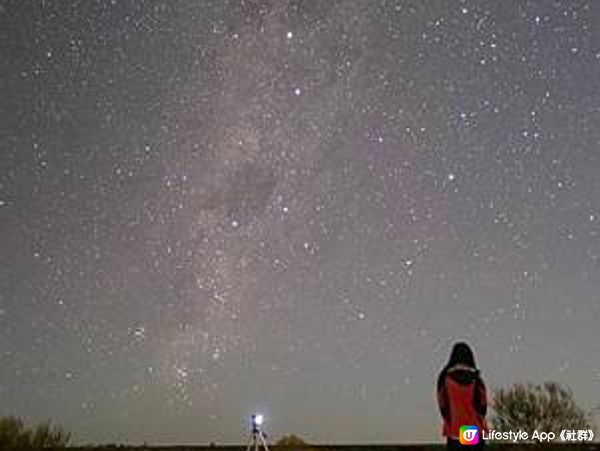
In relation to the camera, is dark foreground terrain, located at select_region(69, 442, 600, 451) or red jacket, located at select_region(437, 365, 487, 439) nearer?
red jacket, located at select_region(437, 365, 487, 439)

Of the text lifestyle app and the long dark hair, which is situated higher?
the long dark hair

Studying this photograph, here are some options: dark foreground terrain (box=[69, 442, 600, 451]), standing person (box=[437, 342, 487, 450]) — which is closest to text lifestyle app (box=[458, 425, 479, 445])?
standing person (box=[437, 342, 487, 450])

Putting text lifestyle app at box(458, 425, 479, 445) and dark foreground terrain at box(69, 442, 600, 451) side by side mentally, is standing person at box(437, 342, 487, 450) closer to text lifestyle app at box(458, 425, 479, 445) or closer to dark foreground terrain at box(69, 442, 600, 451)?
text lifestyle app at box(458, 425, 479, 445)

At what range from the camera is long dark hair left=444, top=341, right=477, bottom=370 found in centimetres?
809

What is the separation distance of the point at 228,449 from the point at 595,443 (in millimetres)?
8309

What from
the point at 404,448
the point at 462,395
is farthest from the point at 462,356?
the point at 404,448

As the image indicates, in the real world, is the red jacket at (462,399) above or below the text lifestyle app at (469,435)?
above

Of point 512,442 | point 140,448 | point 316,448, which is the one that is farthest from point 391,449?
point 140,448

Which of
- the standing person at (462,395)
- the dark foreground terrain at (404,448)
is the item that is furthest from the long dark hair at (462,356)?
the dark foreground terrain at (404,448)

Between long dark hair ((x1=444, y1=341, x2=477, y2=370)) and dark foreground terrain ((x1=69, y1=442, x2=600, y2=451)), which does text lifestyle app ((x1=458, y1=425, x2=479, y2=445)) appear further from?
dark foreground terrain ((x1=69, y1=442, x2=600, y2=451))

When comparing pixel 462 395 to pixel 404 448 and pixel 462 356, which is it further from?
pixel 404 448

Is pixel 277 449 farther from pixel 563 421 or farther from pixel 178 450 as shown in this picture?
pixel 563 421

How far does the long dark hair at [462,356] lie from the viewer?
809cm

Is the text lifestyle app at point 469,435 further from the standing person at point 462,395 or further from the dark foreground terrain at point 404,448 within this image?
the dark foreground terrain at point 404,448
